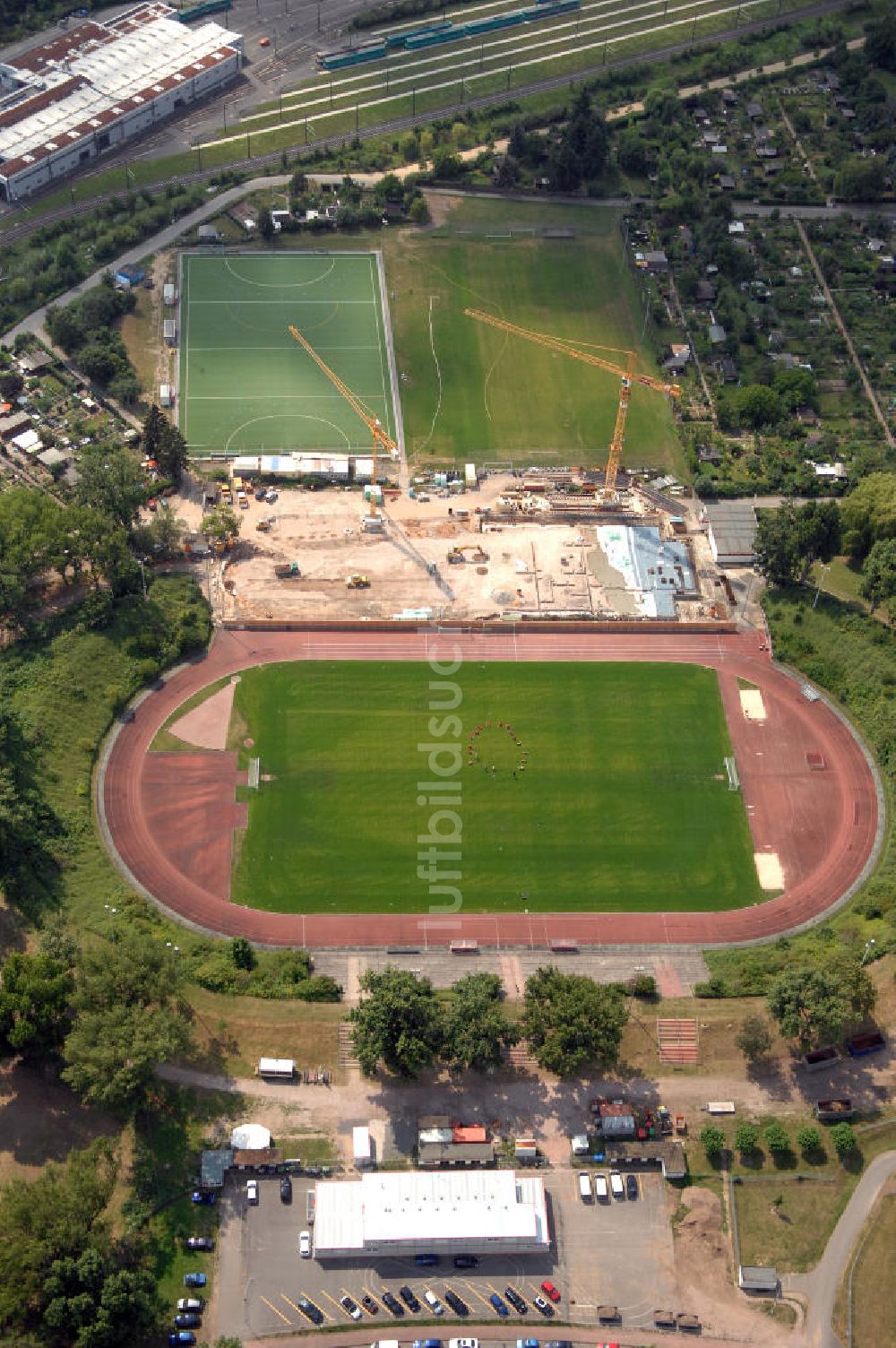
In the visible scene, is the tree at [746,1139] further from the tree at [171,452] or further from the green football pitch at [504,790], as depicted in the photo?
the tree at [171,452]

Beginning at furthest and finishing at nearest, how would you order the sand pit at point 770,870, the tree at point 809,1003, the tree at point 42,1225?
the sand pit at point 770,870 < the tree at point 809,1003 < the tree at point 42,1225

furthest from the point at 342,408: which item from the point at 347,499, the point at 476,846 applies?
the point at 476,846

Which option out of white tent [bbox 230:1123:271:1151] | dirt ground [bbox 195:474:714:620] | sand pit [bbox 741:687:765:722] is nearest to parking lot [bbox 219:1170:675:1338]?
white tent [bbox 230:1123:271:1151]

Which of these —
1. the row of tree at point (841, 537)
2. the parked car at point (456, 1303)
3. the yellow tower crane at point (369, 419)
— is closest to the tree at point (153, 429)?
the yellow tower crane at point (369, 419)

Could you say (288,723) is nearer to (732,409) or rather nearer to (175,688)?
(175,688)

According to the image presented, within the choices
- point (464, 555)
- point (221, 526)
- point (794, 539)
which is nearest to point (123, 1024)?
point (221, 526)
